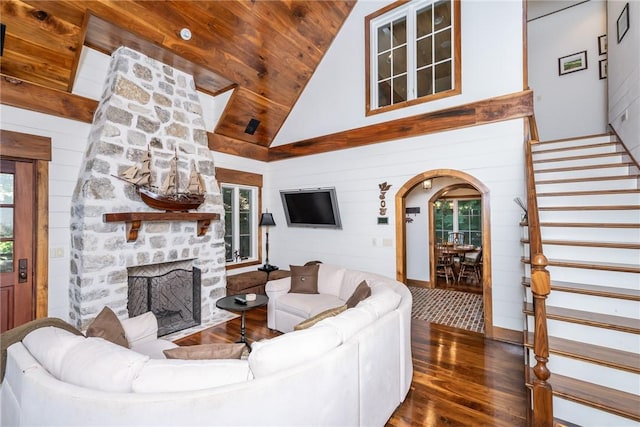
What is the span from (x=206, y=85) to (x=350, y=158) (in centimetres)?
264

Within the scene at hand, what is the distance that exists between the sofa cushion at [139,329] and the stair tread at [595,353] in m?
3.11

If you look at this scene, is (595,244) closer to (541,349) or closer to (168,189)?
(541,349)

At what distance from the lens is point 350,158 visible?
4910 mm

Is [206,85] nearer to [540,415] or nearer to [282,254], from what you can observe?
[282,254]

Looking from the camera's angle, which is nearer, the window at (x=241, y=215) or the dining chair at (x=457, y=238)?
the window at (x=241, y=215)

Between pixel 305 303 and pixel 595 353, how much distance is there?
→ 2.61 meters

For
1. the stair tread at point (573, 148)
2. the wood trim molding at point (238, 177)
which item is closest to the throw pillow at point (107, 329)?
the wood trim molding at point (238, 177)

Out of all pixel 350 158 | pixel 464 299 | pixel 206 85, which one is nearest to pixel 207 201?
pixel 206 85

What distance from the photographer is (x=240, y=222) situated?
18.3ft

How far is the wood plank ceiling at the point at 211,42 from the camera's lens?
299 cm

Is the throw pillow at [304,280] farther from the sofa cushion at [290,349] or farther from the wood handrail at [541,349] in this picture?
the wood handrail at [541,349]

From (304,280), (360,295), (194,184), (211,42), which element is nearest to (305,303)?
(304,280)

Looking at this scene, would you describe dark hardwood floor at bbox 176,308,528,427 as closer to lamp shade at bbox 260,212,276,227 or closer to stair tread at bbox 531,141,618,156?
lamp shade at bbox 260,212,276,227

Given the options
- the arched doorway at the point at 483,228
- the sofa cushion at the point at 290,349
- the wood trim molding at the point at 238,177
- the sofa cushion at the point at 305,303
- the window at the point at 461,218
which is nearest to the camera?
the sofa cushion at the point at 290,349
